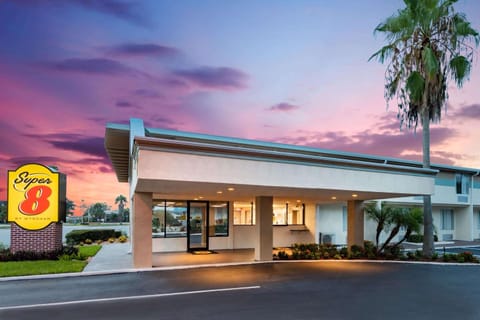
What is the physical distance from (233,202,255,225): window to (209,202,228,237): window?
70cm

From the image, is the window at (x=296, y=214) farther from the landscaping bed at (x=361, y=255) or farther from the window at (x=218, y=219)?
the landscaping bed at (x=361, y=255)

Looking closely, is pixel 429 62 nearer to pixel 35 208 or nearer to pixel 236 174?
pixel 236 174

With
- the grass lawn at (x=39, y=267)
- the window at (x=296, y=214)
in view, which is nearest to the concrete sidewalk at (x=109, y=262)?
the grass lawn at (x=39, y=267)

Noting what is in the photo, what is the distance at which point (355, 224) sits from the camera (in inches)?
676

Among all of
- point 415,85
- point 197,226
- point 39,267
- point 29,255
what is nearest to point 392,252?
point 415,85

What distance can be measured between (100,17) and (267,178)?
9.94 meters

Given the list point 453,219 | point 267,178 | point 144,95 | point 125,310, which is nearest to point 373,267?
point 267,178

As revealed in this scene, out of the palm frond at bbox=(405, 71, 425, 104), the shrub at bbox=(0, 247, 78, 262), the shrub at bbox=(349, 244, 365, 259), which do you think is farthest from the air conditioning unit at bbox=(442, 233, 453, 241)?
the shrub at bbox=(0, 247, 78, 262)

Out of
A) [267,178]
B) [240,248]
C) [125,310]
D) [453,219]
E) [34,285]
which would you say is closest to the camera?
[125,310]

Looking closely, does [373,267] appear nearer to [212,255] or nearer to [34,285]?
[212,255]

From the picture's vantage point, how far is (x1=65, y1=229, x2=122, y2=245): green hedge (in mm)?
22859

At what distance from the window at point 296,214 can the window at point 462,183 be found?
45.3 feet

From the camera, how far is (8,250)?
49.4 ft

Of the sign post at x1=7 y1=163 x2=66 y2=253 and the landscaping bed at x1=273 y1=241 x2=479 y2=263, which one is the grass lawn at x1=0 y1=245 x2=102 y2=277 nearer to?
the sign post at x1=7 y1=163 x2=66 y2=253
